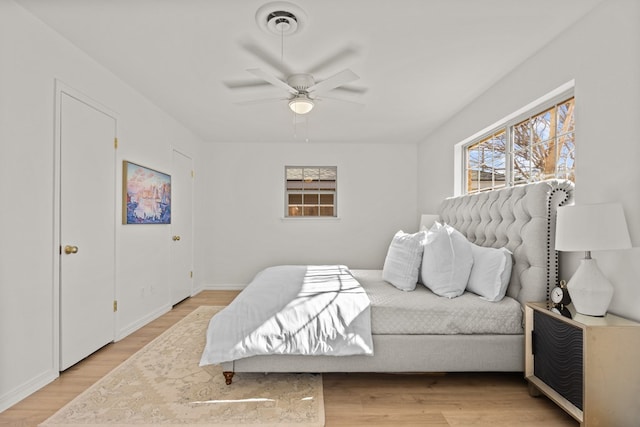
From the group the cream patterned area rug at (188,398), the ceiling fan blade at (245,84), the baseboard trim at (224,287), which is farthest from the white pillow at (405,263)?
the baseboard trim at (224,287)

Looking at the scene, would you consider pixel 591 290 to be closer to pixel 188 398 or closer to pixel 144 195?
pixel 188 398

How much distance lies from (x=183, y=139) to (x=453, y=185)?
358 centimetres

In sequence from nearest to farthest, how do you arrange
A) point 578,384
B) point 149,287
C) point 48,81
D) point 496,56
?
point 578,384 → point 48,81 → point 496,56 → point 149,287

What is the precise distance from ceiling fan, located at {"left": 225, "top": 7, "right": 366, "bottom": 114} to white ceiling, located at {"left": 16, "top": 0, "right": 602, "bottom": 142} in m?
0.03

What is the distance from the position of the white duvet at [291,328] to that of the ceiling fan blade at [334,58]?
5.91 feet

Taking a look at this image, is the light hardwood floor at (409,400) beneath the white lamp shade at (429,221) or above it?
beneath

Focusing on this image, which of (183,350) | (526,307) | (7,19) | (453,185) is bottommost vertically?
(183,350)

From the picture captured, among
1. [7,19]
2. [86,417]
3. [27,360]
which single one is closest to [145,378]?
[86,417]

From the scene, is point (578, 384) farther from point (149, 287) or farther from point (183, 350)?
point (149, 287)

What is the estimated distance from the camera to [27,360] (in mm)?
2137

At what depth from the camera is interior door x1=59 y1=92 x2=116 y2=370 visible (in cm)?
248

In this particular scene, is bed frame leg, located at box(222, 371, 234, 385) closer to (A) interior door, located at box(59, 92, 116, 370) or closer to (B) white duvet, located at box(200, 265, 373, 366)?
(B) white duvet, located at box(200, 265, 373, 366)

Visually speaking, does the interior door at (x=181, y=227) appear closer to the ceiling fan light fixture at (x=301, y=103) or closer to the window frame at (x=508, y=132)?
the ceiling fan light fixture at (x=301, y=103)

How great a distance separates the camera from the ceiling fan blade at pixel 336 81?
2.34 m
